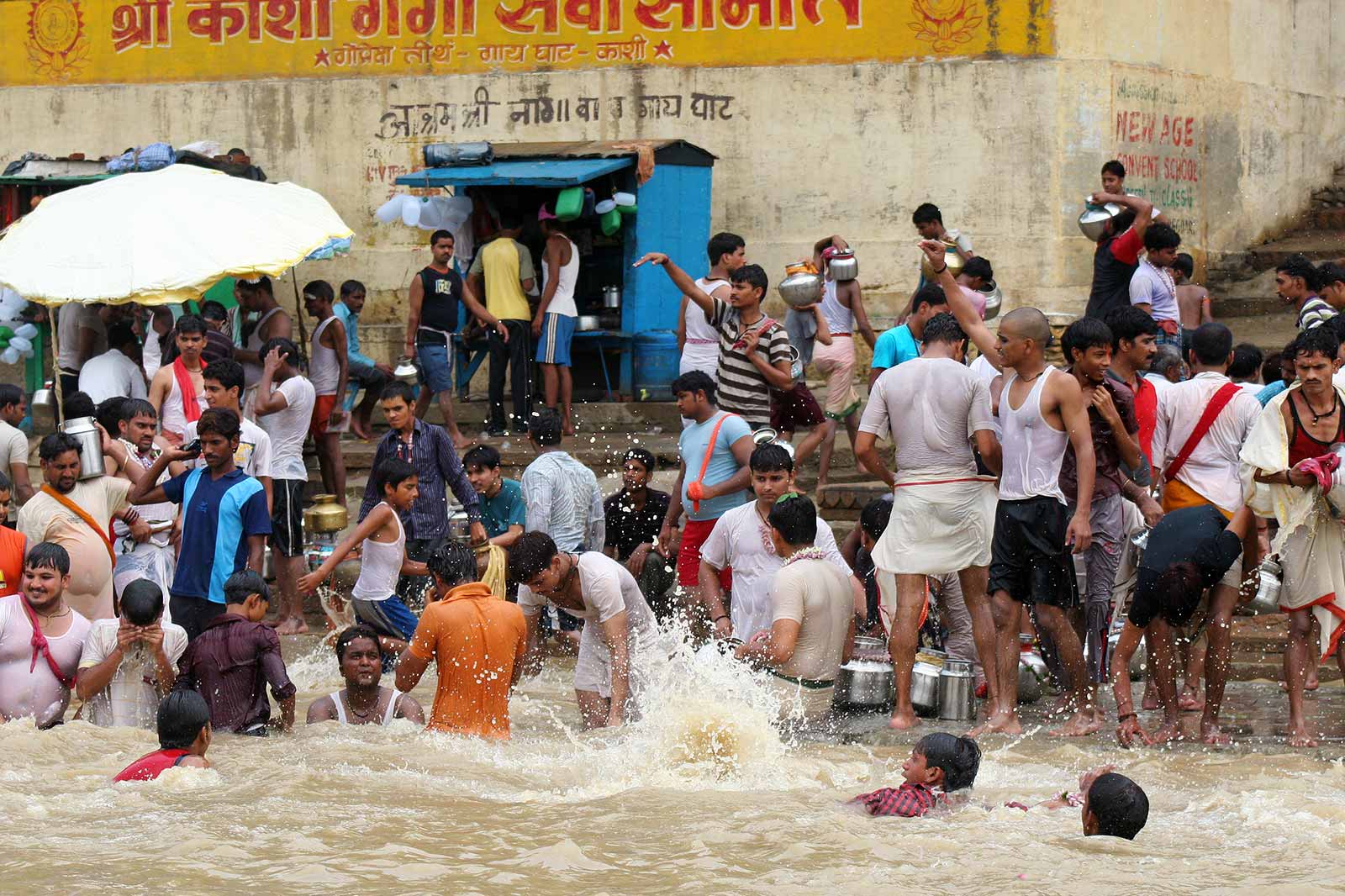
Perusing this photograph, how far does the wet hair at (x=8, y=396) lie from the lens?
35.2ft

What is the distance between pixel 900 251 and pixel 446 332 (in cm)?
388

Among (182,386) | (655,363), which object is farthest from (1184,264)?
(182,386)

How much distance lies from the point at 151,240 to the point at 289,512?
6.67 feet

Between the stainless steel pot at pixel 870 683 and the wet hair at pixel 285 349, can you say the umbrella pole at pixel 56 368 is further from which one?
the stainless steel pot at pixel 870 683

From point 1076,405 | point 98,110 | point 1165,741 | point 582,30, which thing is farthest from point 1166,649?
point 98,110

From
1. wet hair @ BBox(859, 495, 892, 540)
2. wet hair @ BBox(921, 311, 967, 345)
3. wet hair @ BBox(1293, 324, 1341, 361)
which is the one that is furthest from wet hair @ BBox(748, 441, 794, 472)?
wet hair @ BBox(1293, 324, 1341, 361)

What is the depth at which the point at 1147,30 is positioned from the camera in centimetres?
1513

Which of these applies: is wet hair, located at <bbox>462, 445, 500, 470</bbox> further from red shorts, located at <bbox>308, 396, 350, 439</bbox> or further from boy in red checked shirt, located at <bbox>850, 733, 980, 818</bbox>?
boy in red checked shirt, located at <bbox>850, 733, 980, 818</bbox>

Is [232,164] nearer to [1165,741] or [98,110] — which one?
[98,110]

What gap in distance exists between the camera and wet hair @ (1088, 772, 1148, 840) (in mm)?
6645

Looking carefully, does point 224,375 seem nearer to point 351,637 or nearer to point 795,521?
point 351,637

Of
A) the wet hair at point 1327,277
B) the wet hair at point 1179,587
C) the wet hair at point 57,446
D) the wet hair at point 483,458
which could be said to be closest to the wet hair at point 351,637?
the wet hair at point 57,446

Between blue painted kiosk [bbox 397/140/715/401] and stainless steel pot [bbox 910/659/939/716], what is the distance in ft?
20.3

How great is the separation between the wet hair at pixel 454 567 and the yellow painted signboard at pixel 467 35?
8.19 m
